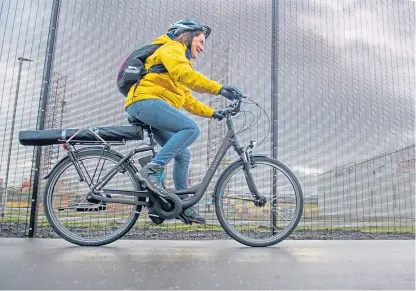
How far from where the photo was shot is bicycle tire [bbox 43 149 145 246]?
284 centimetres

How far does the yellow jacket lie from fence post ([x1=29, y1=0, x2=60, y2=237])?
1.37 metres

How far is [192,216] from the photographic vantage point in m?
2.83

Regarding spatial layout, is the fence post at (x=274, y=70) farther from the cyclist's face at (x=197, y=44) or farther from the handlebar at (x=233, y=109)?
the cyclist's face at (x=197, y=44)

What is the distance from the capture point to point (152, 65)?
9.26 feet

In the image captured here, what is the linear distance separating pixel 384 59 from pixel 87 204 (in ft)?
12.6

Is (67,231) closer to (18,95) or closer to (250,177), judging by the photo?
(250,177)

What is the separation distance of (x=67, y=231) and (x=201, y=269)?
4.48 feet

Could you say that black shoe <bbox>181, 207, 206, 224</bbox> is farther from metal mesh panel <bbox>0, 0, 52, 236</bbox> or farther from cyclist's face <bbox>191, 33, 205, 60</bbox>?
metal mesh panel <bbox>0, 0, 52, 236</bbox>

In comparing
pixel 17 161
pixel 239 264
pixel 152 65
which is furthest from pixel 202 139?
pixel 239 264

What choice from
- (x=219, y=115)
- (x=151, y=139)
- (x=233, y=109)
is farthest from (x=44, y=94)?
(x=233, y=109)

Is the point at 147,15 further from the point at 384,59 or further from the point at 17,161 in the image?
the point at 384,59

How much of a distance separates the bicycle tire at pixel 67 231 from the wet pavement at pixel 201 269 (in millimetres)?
298

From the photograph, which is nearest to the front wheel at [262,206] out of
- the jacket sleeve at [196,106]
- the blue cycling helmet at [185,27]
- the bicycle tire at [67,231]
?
the jacket sleeve at [196,106]

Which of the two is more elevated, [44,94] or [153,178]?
[44,94]
